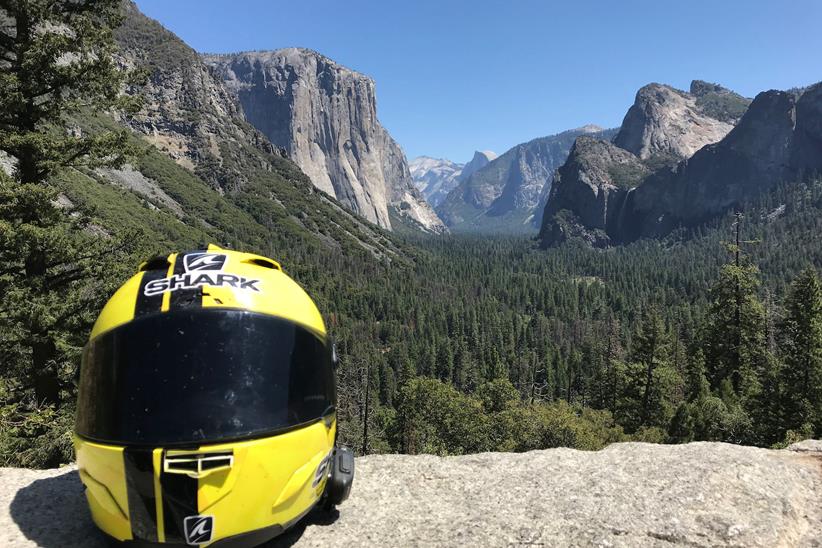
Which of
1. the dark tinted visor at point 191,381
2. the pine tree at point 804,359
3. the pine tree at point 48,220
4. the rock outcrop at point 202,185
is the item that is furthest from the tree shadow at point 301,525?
the rock outcrop at point 202,185

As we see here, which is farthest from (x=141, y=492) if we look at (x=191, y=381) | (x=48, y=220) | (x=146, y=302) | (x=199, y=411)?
(x=48, y=220)

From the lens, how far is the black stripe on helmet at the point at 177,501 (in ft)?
11.3

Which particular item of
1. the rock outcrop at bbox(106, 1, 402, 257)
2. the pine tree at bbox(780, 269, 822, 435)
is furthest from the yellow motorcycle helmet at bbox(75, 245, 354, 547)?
the rock outcrop at bbox(106, 1, 402, 257)

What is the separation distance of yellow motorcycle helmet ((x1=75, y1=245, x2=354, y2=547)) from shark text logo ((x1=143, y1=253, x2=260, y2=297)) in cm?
1

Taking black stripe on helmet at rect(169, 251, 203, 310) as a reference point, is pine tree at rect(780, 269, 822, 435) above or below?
below

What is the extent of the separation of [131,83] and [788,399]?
29.4 meters

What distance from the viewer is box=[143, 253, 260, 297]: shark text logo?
4016mm

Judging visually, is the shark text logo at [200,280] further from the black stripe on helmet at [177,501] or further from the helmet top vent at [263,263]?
the black stripe on helmet at [177,501]

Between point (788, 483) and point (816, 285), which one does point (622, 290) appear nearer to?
point (816, 285)

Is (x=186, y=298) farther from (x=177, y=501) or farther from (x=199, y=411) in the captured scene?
(x=177, y=501)

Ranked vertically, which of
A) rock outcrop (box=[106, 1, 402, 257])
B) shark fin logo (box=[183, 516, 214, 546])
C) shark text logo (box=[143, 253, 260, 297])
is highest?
rock outcrop (box=[106, 1, 402, 257])

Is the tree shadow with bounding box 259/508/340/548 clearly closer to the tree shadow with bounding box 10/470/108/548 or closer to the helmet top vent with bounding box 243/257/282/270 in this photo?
the tree shadow with bounding box 10/470/108/548

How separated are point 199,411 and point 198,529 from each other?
2.92 ft

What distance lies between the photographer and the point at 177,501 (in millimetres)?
3480
